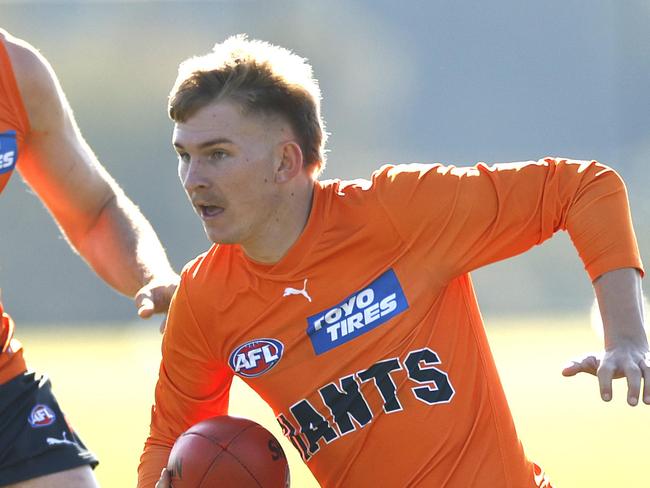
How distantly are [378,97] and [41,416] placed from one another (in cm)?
1622

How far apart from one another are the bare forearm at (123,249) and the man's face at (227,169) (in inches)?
26.0

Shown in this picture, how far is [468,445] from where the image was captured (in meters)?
3.66

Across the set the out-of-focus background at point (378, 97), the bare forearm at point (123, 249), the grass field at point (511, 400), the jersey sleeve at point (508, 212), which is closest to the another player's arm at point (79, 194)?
the bare forearm at point (123, 249)

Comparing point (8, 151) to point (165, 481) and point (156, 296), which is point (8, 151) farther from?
point (165, 481)

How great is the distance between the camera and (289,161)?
3.81 meters

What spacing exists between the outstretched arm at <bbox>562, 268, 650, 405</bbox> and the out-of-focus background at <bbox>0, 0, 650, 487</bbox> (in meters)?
14.1

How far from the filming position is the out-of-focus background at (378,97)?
60.3 feet

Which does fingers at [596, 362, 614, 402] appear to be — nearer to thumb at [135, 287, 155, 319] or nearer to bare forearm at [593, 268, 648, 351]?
bare forearm at [593, 268, 648, 351]

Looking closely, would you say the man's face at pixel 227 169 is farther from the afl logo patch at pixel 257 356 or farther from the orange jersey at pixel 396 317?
the afl logo patch at pixel 257 356

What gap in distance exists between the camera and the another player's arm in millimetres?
4172

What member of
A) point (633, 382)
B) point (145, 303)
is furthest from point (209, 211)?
point (633, 382)

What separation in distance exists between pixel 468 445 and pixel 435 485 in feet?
0.52

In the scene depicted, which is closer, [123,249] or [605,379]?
[605,379]

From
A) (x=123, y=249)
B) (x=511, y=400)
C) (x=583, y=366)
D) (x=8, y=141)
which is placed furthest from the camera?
(x=511, y=400)
